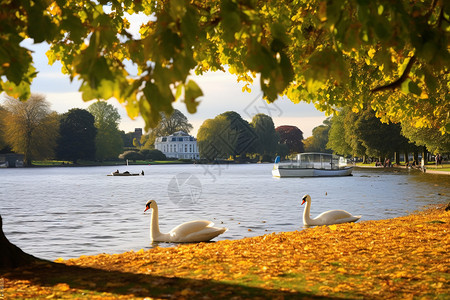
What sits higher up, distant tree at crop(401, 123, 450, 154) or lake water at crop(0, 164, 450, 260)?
distant tree at crop(401, 123, 450, 154)

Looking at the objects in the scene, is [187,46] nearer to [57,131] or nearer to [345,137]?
[345,137]

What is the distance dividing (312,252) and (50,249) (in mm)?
9318

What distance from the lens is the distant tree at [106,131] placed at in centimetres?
13530

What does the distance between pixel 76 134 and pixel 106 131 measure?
42.7 feet

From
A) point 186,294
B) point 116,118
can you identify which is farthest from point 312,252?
point 116,118

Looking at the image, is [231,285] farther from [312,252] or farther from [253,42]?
[253,42]

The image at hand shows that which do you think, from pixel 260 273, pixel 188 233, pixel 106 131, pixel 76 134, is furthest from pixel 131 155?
pixel 260 273

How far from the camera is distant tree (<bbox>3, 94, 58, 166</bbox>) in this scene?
106 metres

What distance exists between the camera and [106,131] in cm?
13650

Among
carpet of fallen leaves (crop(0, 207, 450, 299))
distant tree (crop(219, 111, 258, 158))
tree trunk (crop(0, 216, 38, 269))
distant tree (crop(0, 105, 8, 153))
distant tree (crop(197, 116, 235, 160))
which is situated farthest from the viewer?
distant tree (crop(219, 111, 258, 158))

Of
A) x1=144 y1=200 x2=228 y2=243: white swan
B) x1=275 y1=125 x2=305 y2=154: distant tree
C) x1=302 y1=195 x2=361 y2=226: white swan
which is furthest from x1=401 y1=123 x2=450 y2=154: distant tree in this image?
x1=275 y1=125 x2=305 y2=154: distant tree

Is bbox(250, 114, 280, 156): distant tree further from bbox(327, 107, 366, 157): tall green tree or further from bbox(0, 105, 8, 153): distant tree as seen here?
bbox(0, 105, 8, 153): distant tree

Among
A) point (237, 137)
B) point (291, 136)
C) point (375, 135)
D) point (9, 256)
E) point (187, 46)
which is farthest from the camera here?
point (291, 136)

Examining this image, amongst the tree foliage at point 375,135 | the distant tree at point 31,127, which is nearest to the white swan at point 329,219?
the tree foliage at point 375,135
